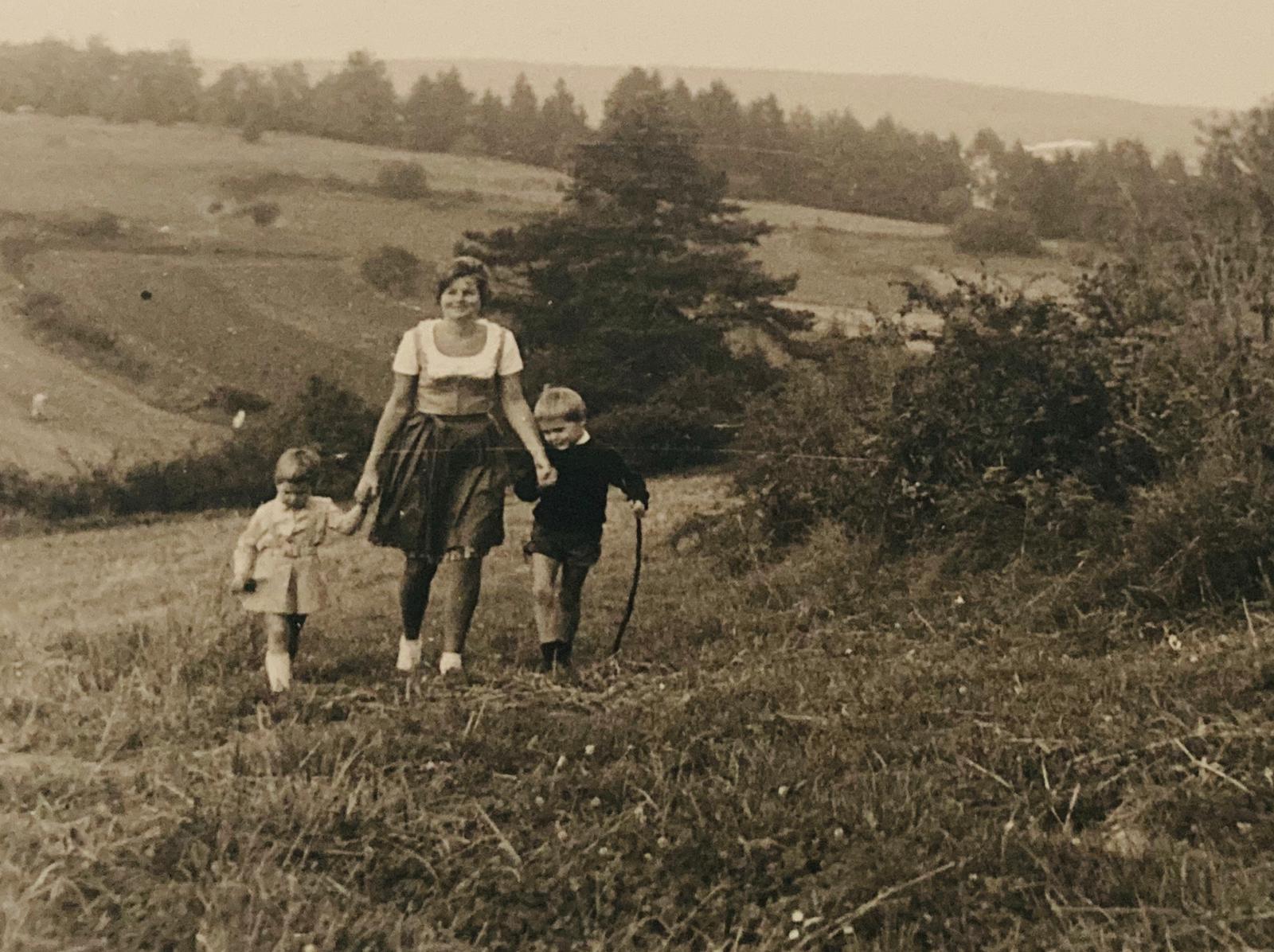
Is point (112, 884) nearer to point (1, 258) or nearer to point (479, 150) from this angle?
point (1, 258)

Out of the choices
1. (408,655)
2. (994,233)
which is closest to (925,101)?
(994,233)

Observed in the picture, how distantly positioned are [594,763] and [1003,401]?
4818 mm

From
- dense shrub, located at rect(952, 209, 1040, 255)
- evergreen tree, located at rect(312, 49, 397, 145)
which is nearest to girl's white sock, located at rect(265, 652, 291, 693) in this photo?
evergreen tree, located at rect(312, 49, 397, 145)

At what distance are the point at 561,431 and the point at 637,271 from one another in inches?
137

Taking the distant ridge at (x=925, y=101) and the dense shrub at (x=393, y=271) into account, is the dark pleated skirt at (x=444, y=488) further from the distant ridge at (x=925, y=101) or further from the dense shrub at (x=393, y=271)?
the distant ridge at (x=925, y=101)

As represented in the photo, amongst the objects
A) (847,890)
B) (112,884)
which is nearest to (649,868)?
(847,890)

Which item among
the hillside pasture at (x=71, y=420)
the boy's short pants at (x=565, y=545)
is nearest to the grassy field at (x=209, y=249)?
the hillside pasture at (x=71, y=420)

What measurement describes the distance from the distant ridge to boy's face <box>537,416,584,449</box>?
3392mm

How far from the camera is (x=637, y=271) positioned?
9.51 meters

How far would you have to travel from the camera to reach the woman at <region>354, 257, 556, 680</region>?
241 inches

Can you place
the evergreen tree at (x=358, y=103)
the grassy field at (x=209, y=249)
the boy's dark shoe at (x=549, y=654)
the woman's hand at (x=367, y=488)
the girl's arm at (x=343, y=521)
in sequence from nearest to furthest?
the girl's arm at (x=343, y=521), the woman's hand at (x=367, y=488), the boy's dark shoe at (x=549, y=654), the grassy field at (x=209, y=249), the evergreen tree at (x=358, y=103)

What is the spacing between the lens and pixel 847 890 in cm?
370

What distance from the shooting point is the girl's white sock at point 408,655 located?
6145 millimetres

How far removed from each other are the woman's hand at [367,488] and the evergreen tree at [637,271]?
2629 millimetres
